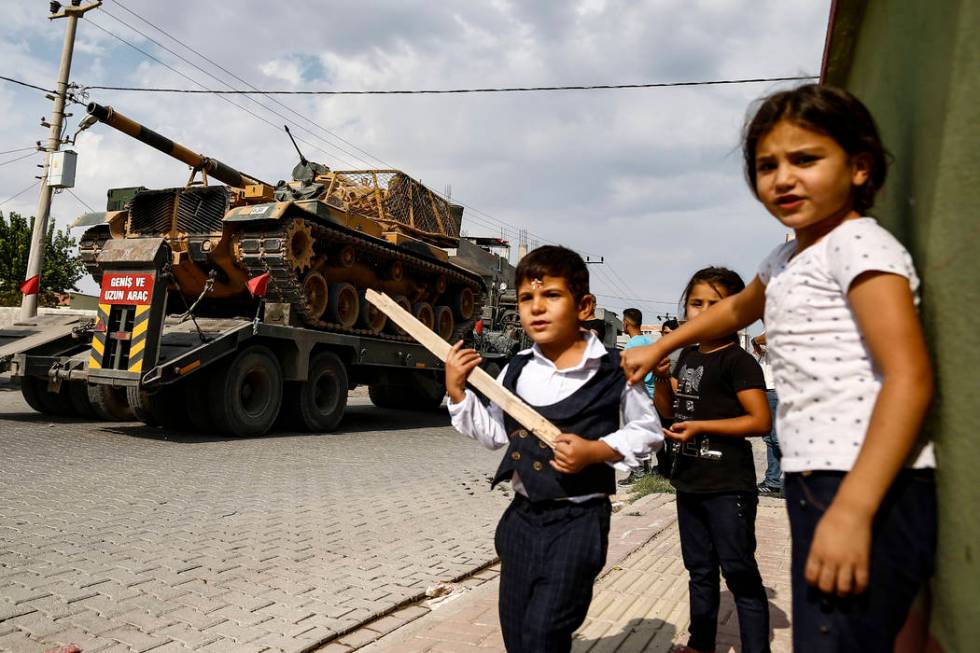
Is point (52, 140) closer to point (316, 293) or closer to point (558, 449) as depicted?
point (316, 293)

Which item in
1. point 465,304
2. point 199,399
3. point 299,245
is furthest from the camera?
point 465,304

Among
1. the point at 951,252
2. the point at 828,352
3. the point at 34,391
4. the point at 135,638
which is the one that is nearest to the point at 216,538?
the point at 135,638

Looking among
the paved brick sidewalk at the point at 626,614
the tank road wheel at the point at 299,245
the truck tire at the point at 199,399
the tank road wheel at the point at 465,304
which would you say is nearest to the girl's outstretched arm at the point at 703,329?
the paved brick sidewalk at the point at 626,614

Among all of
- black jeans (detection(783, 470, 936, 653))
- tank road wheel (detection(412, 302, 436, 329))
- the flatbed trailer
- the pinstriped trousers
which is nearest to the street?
the flatbed trailer

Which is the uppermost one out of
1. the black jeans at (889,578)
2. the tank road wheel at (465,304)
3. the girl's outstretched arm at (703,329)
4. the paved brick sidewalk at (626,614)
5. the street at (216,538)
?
the tank road wheel at (465,304)

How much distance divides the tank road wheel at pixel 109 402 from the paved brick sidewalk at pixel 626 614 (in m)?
7.03

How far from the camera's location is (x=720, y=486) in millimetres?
2838

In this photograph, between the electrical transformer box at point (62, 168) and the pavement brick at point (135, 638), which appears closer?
the pavement brick at point (135, 638)

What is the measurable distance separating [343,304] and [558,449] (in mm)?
10769

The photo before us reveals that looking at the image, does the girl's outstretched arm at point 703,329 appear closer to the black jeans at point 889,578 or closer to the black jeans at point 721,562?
the black jeans at point 889,578

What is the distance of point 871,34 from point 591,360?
1.08 m

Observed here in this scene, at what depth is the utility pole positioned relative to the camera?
598 inches

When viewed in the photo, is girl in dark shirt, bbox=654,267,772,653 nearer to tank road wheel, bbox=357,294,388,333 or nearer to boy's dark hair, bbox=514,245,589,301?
boy's dark hair, bbox=514,245,589,301

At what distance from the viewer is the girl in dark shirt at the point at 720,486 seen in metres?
2.74
